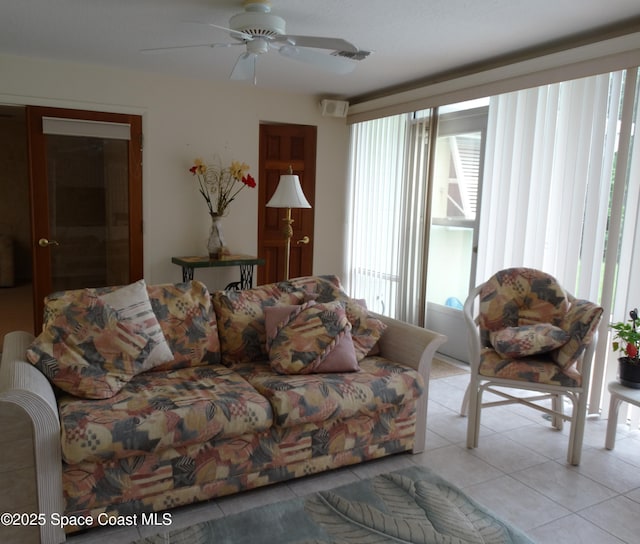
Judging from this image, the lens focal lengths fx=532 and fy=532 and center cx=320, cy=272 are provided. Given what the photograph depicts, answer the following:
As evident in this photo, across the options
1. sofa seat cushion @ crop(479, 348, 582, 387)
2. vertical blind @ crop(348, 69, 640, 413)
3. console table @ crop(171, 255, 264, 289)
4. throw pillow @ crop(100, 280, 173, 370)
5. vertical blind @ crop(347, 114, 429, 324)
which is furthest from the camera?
vertical blind @ crop(347, 114, 429, 324)

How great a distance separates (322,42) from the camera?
2.62 meters

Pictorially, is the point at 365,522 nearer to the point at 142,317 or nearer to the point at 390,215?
the point at 142,317

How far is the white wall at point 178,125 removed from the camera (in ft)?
14.0

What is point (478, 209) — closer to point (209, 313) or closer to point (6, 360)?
point (209, 313)

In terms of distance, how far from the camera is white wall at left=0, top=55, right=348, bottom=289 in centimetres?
426

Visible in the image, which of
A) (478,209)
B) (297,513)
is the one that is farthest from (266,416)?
(478,209)

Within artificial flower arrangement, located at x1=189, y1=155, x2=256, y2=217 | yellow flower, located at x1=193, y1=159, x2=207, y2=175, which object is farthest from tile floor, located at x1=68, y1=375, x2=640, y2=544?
yellow flower, located at x1=193, y1=159, x2=207, y2=175

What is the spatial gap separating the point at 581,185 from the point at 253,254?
9.81ft

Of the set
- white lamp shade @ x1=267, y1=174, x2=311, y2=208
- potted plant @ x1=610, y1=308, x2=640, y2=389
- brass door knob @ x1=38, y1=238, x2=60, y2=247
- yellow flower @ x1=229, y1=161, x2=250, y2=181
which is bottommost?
potted plant @ x1=610, y1=308, x2=640, y2=389

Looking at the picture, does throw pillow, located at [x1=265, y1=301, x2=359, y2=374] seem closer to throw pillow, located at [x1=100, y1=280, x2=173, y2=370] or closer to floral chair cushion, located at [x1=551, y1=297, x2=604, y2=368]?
throw pillow, located at [x1=100, y1=280, x2=173, y2=370]

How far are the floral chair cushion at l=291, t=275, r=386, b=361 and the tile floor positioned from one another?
1.99 ft

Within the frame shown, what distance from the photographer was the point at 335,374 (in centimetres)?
266

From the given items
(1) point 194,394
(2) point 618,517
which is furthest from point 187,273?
(2) point 618,517

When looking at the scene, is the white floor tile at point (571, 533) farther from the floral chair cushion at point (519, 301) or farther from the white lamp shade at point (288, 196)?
the white lamp shade at point (288, 196)
